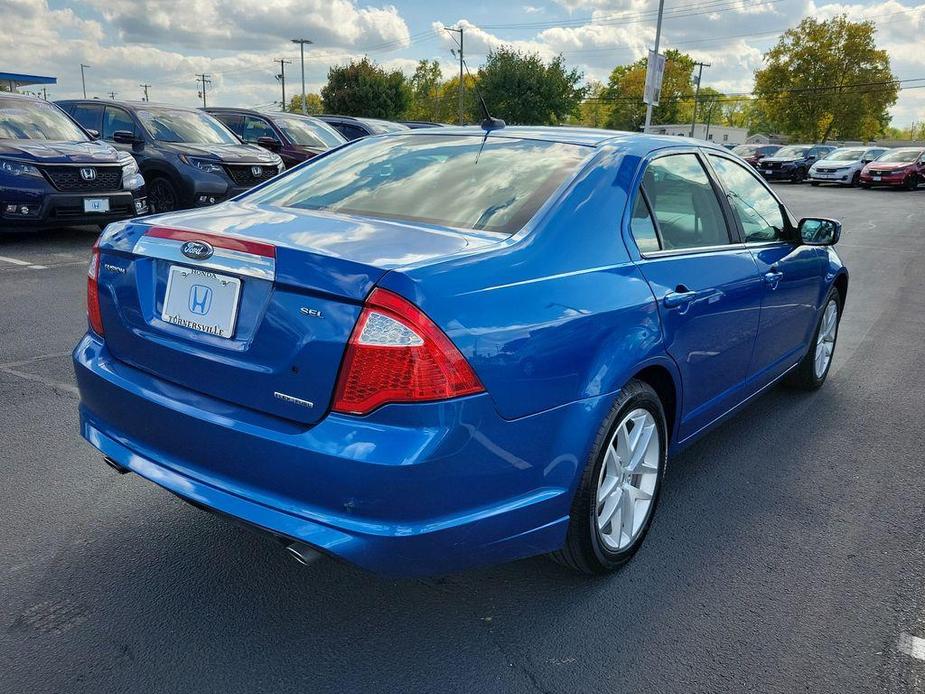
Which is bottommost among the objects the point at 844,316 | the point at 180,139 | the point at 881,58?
the point at 844,316

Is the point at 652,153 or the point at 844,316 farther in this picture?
the point at 844,316

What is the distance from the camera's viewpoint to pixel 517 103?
55.4m

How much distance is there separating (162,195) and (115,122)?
178 cm

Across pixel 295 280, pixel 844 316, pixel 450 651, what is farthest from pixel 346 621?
pixel 844 316

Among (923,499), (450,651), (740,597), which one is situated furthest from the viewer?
(923,499)

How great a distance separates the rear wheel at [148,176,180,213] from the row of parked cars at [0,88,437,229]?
0.01 metres

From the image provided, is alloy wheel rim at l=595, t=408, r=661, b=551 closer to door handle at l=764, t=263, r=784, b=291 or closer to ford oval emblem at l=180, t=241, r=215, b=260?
door handle at l=764, t=263, r=784, b=291

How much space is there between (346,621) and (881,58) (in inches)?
2885

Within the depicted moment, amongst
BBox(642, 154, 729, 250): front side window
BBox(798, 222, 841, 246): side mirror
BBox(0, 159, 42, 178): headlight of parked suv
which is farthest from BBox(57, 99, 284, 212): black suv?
BBox(642, 154, 729, 250): front side window

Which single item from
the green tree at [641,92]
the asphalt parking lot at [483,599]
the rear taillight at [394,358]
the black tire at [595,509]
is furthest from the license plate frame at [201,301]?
the green tree at [641,92]

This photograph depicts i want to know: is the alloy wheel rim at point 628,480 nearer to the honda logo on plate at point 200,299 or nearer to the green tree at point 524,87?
the honda logo on plate at point 200,299

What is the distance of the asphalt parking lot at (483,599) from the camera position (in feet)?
7.57

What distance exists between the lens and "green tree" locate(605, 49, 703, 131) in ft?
319

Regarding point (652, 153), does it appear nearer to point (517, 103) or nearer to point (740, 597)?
point (740, 597)
